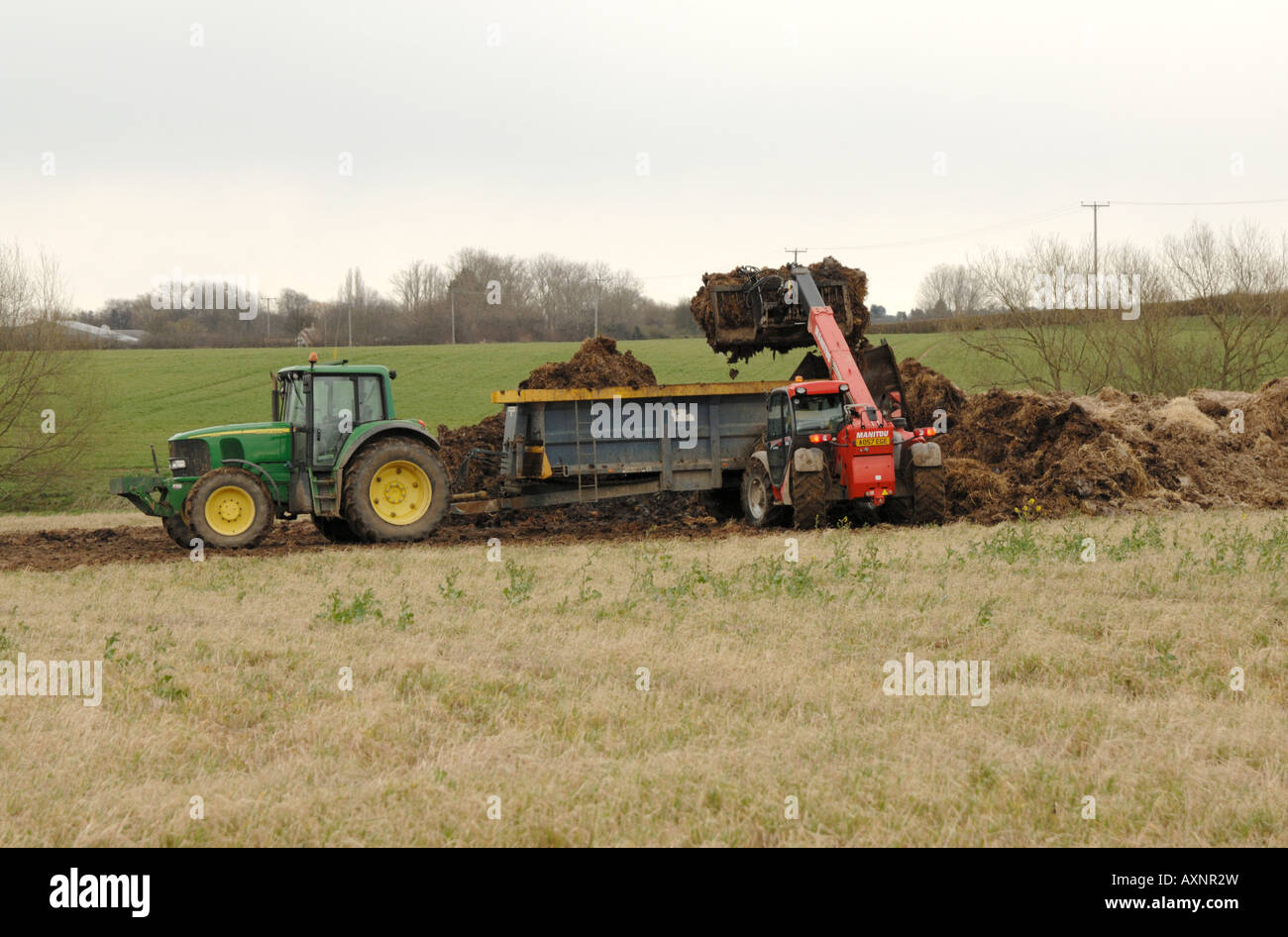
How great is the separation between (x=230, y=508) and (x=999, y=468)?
11.9 meters

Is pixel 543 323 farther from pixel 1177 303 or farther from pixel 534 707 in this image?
pixel 534 707

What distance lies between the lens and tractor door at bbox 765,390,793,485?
50.9 ft

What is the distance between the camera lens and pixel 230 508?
14.1 metres

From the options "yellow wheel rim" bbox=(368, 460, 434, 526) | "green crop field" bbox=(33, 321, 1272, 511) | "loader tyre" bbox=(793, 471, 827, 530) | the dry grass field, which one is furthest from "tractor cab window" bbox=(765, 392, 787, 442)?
"green crop field" bbox=(33, 321, 1272, 511)

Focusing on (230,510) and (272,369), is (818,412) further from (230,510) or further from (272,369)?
(272,369)

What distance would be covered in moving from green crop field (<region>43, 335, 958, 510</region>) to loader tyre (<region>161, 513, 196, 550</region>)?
16.6m

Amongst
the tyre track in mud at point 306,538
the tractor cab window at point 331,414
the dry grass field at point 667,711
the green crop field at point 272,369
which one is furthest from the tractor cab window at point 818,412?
the green crop field at point 272,369

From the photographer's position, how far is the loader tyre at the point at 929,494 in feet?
50.8

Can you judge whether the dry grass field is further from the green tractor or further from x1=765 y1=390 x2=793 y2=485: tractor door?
x1=765 y1=390 x2=793 y2=485: tractor door

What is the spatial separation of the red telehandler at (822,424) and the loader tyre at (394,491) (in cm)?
447

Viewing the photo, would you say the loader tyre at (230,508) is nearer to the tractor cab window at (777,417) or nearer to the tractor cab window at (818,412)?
the tractor cab window at (777,417)

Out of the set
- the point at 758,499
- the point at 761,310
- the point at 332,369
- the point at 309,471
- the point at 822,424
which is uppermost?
the point at 761,310

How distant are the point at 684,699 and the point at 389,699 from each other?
5.78 ft

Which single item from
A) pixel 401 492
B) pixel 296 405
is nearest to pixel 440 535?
pixel 401 492
